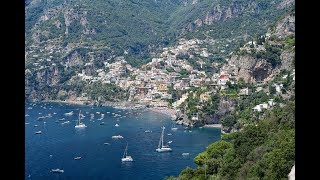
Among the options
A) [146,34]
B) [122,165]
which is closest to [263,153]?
[122,165]

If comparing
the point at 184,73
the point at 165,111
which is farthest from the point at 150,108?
the point at 184,73

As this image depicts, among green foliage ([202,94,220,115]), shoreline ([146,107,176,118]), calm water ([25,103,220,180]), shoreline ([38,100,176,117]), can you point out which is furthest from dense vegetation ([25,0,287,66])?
calm water ([25,103,220,180])

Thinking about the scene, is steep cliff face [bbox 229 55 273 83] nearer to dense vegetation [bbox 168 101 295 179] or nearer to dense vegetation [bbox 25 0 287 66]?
dense vegetation [bbox 168 101 295 179]

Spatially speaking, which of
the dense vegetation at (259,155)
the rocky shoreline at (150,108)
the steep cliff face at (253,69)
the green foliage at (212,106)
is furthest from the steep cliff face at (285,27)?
the dense vegetation at (259,155)

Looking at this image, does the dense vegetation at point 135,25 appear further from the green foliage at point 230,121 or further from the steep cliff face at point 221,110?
the green foliage at point 230,121

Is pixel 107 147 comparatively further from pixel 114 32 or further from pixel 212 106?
pixel 114 32
